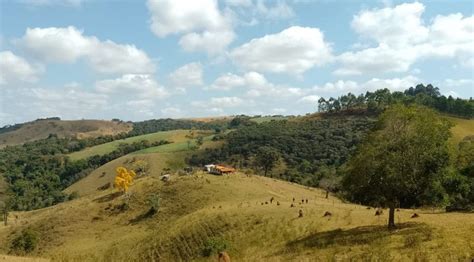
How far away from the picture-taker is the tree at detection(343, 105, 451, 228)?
40.7m

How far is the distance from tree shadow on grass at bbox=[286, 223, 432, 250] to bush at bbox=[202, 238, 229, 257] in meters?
13.0

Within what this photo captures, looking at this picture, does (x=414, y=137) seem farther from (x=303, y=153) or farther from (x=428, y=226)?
(x=303, y=153)

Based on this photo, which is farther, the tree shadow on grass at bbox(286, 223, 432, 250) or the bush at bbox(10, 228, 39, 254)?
the bush at bbox(10, 228, 39, 254)

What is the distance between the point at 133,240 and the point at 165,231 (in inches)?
376

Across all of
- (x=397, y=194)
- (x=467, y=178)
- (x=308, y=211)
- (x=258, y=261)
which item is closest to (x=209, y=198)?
(x=308, y=211)

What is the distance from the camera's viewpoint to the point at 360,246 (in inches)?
1394

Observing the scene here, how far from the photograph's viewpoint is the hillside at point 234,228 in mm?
33247

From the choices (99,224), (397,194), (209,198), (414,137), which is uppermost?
(414,137)

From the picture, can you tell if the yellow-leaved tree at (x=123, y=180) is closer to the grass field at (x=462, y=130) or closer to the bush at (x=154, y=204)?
the bush at (x=154, y=204)

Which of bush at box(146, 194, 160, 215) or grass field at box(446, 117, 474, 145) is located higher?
grass field at box(446, 117, 474, 145)

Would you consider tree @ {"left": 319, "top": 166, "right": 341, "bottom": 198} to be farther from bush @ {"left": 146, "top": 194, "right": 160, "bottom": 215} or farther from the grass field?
the grass field

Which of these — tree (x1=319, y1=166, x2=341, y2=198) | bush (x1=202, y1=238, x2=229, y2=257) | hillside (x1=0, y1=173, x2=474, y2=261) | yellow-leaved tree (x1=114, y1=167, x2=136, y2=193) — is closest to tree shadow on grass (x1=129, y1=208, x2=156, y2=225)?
hillside (x1=0, y1=173, x2=474, y2=261)

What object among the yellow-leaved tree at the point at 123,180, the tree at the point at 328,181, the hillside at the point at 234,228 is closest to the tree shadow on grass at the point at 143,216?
the hillside at the point at 234,228

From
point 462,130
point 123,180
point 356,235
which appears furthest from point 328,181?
point 356,235
